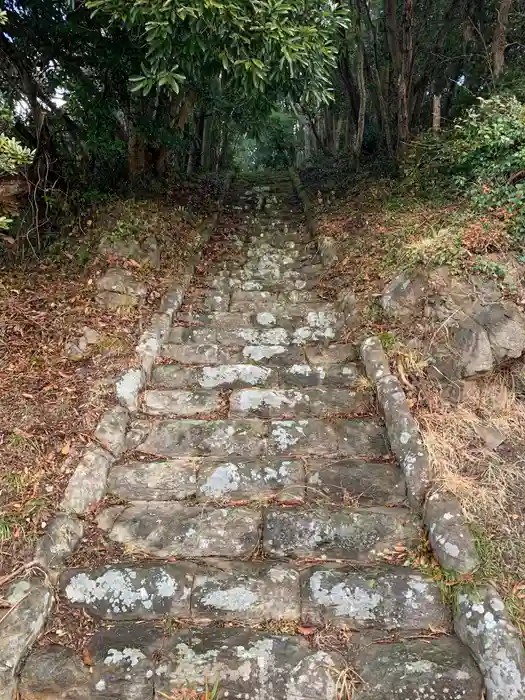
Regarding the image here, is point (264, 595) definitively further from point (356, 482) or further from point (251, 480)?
point (356, 482)

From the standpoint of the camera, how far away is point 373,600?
248cm

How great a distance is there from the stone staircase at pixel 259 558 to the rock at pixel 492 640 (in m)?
Answer: 0.06

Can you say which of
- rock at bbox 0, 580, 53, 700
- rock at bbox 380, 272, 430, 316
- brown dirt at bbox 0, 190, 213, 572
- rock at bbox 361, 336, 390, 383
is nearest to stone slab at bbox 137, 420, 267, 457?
brown dirt at bbox 0, 190, 213, 572

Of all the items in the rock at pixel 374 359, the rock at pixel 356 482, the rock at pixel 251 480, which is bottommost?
the rock at pixel 251 480

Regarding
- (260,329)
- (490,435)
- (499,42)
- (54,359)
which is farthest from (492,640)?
(499,42)

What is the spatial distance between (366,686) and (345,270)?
164 inches

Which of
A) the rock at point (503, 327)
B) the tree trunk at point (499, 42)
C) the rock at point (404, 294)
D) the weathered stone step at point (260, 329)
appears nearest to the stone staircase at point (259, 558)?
the weathered stone step at point (260, 329)

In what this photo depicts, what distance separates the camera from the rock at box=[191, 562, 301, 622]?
8.10ft

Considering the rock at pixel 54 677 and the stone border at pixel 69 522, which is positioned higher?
the stone border at pixel 69 522

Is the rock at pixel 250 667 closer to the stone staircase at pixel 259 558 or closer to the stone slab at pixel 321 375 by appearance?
the stone staircase at pixel 259 558

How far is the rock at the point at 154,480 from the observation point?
3.10 meters

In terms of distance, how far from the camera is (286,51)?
154 inches

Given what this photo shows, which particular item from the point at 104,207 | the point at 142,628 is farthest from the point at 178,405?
the point at 104,207

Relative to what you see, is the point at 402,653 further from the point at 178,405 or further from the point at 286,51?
the point at 286,51
